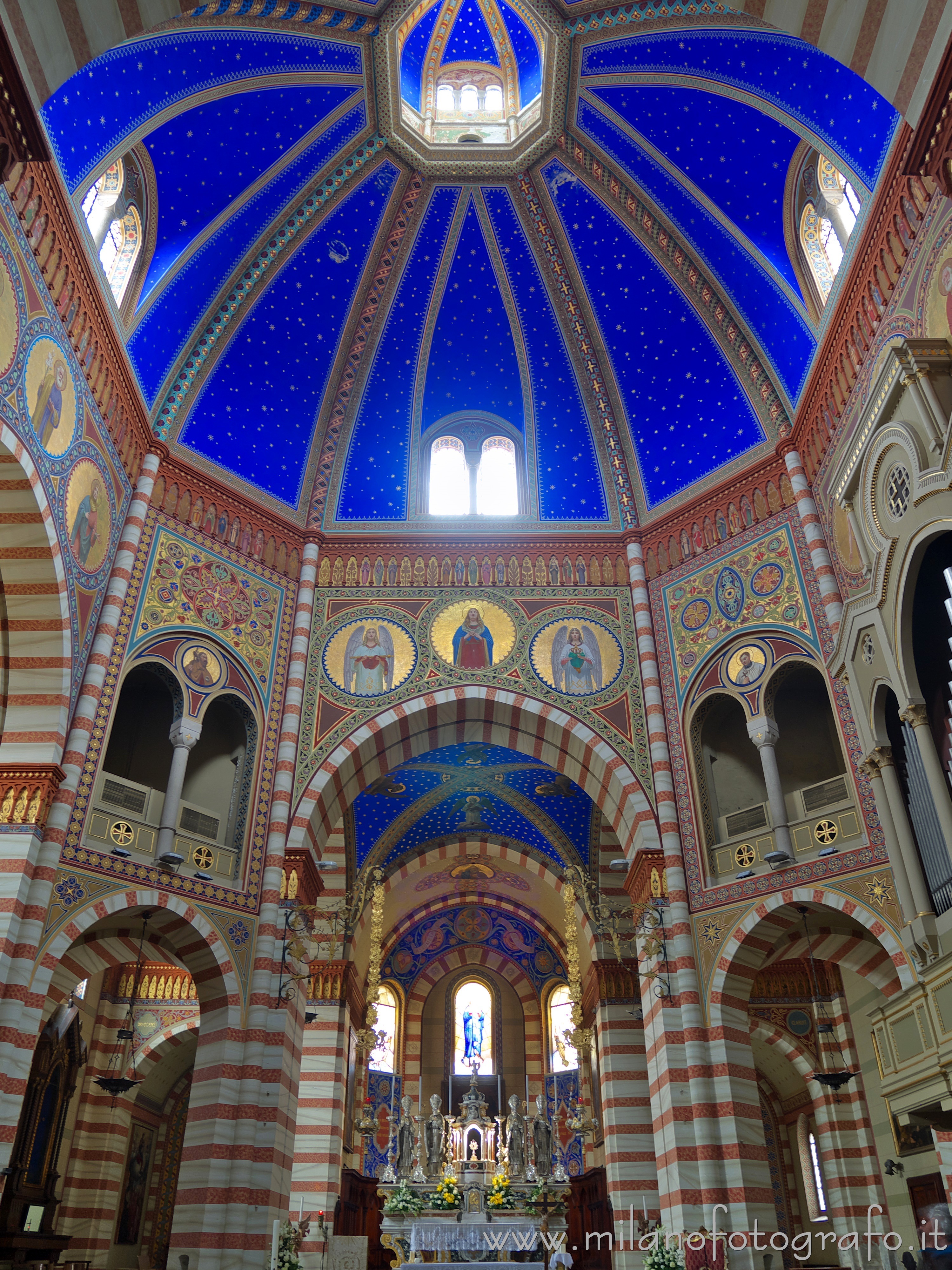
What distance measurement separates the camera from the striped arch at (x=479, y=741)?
16734 millimetres

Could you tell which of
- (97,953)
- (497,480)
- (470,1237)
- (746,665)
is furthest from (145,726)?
(470,1237)

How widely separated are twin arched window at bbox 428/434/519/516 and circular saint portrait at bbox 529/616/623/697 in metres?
2.96

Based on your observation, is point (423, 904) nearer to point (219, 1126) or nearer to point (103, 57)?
point (219, 1126)

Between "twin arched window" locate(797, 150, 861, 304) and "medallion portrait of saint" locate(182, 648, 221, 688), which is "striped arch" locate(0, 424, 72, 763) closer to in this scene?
"medallion portrait of saint" locate(182, 648, 221, 688)

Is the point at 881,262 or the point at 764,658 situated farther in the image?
the point at 764,658

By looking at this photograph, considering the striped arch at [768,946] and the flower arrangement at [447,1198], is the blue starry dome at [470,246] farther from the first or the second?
the flower arrangement at [447,1198]

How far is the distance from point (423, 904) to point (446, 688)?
10.6 metres

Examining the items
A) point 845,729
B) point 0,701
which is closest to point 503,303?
point 845,729

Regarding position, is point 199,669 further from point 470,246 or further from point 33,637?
point 470,246

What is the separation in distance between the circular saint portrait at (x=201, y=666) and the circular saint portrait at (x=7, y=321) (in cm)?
565

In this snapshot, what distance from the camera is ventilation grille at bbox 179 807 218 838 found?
50.0 ft

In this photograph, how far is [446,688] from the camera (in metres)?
17.8

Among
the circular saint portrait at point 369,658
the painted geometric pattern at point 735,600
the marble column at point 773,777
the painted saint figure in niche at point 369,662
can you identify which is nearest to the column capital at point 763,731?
the marble column at point 773,777

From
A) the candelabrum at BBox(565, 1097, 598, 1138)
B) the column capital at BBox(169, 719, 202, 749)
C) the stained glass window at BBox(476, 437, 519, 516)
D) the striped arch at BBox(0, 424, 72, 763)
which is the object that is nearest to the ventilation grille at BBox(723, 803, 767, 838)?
the candelabrum at BBox(565, 1097, 598, 1138)
